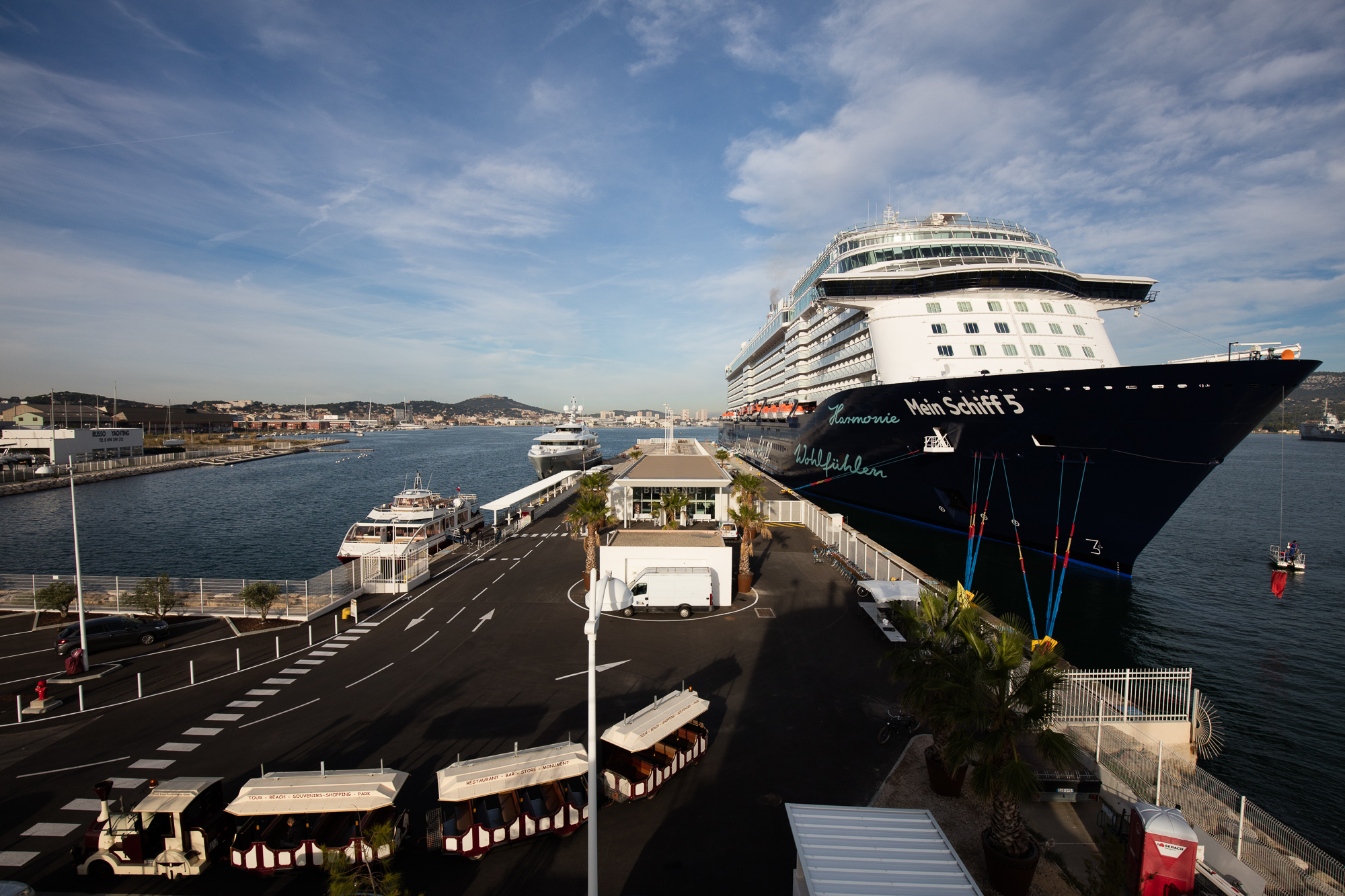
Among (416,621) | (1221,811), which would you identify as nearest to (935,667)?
(1221,811)

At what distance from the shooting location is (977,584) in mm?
28891

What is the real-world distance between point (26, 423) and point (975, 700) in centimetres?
19040

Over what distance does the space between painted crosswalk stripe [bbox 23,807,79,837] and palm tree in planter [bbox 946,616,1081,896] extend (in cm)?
1560

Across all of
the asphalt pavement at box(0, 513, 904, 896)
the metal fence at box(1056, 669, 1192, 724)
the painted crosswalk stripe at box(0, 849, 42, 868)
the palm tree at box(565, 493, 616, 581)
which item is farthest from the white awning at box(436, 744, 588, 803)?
the palm tree at box(565, 493, 616, 581)

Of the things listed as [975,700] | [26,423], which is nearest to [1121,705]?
[975,700]

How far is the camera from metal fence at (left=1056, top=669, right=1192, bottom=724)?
40.0ft

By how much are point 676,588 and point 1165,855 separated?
612 inches

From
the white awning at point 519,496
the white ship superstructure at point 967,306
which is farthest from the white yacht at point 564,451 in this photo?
the white ship superstructure at point 967,306

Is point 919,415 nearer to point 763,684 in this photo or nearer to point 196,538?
point 763,684

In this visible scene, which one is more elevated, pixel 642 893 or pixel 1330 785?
pixel 642 893

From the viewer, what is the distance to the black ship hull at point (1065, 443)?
2008 cm

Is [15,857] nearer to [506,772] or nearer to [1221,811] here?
[506,772]

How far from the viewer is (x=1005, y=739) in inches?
325

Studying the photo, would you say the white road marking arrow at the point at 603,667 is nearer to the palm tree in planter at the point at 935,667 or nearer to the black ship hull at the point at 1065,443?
the palm tree in planter at the point at 935,667
